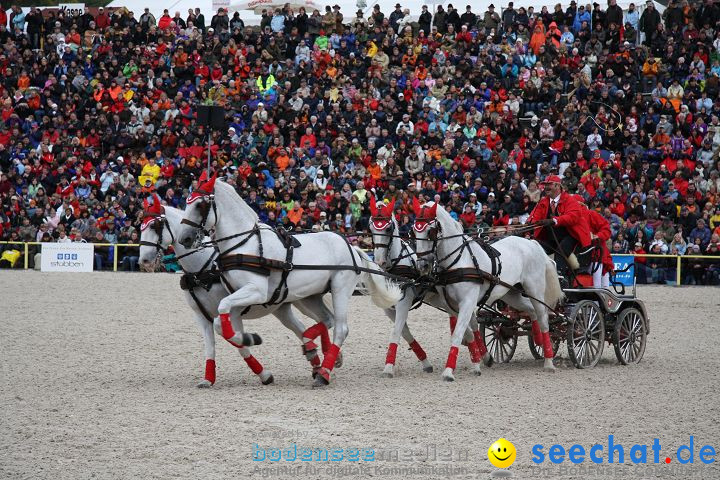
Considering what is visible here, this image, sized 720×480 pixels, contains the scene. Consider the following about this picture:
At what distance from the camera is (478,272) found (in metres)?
9.95

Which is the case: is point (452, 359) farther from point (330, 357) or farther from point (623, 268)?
point (623, 268)

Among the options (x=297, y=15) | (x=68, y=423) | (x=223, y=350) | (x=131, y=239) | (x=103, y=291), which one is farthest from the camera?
(x=297, y=15)

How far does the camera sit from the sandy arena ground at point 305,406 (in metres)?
6.29

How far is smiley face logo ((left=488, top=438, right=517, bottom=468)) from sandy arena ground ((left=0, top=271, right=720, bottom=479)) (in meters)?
0.06

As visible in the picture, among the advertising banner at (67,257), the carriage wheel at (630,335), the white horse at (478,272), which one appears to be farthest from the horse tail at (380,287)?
the advertising banner at (67,257)

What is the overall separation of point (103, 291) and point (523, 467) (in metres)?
13.6

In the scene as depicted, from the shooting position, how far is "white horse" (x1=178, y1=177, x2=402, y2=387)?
29.3 feet

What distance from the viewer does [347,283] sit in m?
9.77

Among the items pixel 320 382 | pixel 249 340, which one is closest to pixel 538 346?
pixel 320 382

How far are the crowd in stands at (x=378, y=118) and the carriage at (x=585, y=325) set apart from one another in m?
7.09

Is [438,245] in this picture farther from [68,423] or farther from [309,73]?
[309,73]

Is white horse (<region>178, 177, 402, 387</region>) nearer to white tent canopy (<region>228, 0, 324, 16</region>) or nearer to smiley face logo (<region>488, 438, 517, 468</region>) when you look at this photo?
smiley face logo (<region>488, 438, 517, 468</region>)

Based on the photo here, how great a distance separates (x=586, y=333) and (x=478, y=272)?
1692 mm

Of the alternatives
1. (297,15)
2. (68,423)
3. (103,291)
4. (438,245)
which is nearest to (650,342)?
(438,245)
